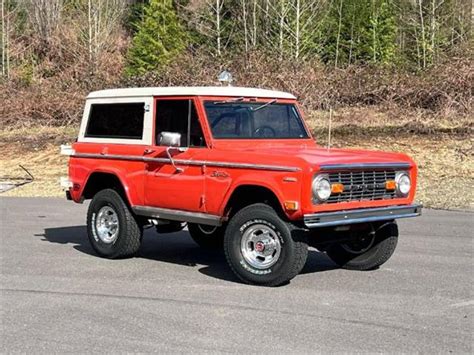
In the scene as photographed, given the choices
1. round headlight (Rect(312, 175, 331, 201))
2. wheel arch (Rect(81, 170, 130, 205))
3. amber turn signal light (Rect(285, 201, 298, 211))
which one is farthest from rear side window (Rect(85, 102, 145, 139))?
round headlight (Rect(312, 175, 331, 201))

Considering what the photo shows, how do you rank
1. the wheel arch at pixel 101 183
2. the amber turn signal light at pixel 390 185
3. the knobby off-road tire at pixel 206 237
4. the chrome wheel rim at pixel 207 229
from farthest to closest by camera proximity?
the knobby off-road tire at pixel 206 237 → the chrome wheel rim at pixel 207 229 → the wheel arch at pixel 101 183 → the amber turn signal light at pixel 390 185

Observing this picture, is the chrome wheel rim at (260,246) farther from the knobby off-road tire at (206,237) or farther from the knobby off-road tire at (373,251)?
the knobby off-road tire at (206,237)

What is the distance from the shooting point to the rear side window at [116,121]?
8.73 m

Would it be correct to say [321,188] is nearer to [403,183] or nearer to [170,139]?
[403,183]

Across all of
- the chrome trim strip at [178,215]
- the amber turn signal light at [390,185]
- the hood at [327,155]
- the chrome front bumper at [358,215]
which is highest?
the hood at [327,155]

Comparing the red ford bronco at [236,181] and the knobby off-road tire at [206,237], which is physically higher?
the red ford bronco at [236,181]

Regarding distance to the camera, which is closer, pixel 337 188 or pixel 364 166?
pixel 337 188

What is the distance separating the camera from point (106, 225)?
908 centimetres

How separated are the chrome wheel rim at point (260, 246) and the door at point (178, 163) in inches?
29.5

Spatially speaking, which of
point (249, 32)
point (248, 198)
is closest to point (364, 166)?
point (248, 198)

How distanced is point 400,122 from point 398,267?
14909mm

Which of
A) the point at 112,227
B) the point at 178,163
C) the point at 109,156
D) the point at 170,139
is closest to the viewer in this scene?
the point at 170,139

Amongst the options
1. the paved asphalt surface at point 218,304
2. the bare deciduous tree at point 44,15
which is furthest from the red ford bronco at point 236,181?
the bare deciduous tree at point 44,15

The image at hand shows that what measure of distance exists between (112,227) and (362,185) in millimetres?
3378
